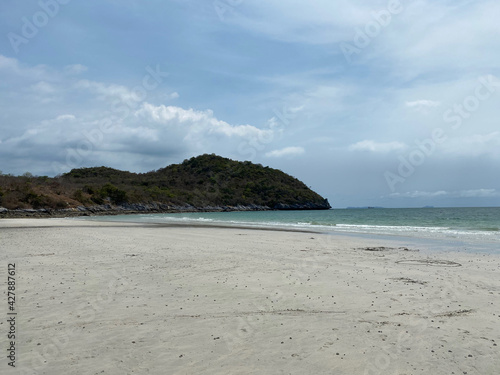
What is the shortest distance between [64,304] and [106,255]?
7.04 metres

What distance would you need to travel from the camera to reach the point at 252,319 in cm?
632

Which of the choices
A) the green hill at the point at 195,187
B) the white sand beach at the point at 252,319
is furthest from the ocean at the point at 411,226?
the green hill at the point at 195,187

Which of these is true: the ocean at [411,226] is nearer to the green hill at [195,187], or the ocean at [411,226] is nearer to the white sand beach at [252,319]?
the white sand beach at [252,319]

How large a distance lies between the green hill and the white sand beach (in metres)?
90.2

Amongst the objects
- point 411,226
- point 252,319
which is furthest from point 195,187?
point 252,319

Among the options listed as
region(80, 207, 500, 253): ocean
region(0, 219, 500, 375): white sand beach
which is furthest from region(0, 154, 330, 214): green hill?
region(0, 219, 500, 375): white sand beach

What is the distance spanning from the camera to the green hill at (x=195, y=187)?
108 m

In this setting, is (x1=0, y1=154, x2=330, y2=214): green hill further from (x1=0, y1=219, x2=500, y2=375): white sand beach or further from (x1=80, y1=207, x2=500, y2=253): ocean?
(x1=0, y1=219, x2=500, y2=375): white sand beach

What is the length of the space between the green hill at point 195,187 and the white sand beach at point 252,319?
296 feet

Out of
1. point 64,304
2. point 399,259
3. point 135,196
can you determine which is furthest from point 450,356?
point 135,196

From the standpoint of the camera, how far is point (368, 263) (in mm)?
12703

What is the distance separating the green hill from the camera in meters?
108

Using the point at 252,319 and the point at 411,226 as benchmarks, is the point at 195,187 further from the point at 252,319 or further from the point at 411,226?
the point at 252,319

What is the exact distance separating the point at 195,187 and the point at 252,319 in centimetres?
15393
